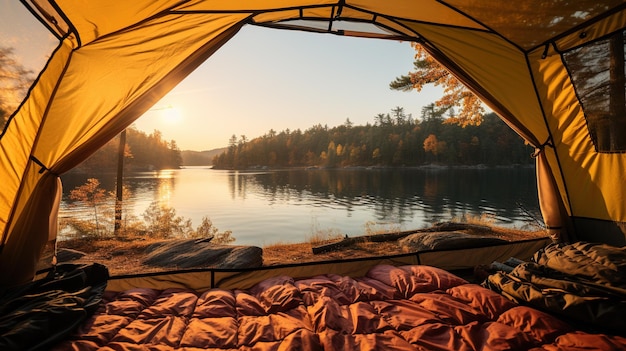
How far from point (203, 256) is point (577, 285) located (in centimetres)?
468

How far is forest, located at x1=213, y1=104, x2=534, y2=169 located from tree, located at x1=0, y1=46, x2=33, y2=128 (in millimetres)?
44908

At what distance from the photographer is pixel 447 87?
29.3 feet

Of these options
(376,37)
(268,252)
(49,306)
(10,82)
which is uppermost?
(376,37)

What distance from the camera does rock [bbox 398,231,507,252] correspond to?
165 inches

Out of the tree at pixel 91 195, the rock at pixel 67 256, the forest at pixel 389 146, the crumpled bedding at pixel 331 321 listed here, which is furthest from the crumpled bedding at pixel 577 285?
the forest at pixel 389 146

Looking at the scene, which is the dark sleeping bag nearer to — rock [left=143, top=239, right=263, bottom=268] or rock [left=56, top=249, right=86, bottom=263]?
rock [left=143, top=239, right=263, bottom=268]

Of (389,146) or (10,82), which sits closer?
(10,82)

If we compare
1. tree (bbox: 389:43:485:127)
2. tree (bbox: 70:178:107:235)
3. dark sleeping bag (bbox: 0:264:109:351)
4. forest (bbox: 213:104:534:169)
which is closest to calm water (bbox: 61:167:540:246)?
tree (bbox: 70:178:107:235)

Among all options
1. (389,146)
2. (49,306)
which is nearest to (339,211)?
(49,306)

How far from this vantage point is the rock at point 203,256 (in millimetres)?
4818

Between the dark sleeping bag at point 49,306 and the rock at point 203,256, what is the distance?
7.52 feet

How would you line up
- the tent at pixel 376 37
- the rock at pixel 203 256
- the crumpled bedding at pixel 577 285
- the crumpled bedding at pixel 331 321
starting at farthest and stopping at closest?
1. the rock at pixel 203 256
2. the tent at pixel 376 37
3. the crumpled bedding at pixel 577 285
4. the crumpled bedding at pixel 331 321

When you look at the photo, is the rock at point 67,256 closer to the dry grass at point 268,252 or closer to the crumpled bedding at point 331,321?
the dry grass at point 268,252

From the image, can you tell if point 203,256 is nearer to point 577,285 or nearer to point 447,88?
point 577,285
